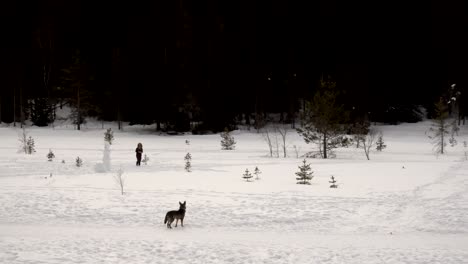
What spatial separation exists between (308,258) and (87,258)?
506 centimetres

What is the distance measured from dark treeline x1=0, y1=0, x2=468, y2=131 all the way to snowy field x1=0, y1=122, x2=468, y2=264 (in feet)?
86.2

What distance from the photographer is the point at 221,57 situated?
184 ft

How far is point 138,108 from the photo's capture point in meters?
51.8

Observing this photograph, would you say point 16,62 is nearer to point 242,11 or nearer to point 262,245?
point 242,11

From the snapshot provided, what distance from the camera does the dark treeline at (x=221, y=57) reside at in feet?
174

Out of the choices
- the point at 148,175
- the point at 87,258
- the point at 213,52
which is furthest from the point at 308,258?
the point at 213,52

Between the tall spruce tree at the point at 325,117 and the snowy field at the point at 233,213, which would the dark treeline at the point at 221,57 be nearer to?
the tall spruce tree at the point at 325,117

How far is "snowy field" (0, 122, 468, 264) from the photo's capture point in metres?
11.0

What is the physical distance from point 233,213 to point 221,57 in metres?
42.6

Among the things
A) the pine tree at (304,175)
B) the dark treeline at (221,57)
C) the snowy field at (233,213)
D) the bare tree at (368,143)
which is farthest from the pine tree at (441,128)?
the pine tree at (304,175)

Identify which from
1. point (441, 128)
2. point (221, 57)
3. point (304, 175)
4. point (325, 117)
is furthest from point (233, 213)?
point (221, 57)

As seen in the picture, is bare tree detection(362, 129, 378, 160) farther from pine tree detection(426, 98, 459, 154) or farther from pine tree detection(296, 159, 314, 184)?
pine tree detection(296, 159, 314, 184)

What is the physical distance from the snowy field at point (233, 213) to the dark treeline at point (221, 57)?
26.3 meters

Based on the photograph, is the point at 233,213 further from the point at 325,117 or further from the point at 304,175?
the point at 325,117
